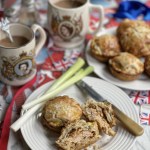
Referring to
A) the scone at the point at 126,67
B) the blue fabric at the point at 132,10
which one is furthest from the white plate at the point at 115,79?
the blue fabric at the point at 132,10

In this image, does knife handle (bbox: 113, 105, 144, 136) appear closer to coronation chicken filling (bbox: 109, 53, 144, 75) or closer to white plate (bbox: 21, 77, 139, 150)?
white plate (bbox: 21, 77, 139, 150)

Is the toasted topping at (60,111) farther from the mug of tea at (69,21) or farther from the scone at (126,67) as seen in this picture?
the mug of tea at (69,21)

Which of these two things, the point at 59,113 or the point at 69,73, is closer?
the point at 59,113

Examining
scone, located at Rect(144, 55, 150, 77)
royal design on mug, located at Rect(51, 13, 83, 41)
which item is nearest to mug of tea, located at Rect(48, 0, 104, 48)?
royal design on mug, located at Rect(51, 13, 83, 41)

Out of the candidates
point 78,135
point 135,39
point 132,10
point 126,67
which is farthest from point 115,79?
point 132,10

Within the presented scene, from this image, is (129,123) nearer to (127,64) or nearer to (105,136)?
(105,136)
